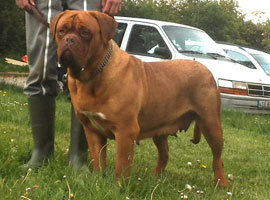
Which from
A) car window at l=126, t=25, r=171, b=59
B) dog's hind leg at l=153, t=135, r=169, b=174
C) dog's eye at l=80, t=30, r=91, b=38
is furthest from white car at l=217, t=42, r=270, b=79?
dog's eye at l=80, t=30, r=91, b=38

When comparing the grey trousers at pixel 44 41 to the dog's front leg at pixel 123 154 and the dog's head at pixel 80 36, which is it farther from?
the dog's front leg at pixel 123 154

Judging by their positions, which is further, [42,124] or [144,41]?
[144,41]

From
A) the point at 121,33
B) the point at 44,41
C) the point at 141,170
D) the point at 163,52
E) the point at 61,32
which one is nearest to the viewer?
the point at 61,32

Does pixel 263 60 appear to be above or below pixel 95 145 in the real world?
below

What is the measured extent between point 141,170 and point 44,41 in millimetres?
1365

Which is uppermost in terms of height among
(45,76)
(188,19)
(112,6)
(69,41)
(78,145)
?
(112,6)

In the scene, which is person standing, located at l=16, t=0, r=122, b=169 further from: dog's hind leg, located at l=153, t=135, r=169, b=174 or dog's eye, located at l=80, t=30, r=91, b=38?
dog's hind leg, located at l=153, t=135, r=169, b=174

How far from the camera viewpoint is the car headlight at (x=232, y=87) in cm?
930

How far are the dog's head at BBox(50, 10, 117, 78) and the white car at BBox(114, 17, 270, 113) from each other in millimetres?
5764

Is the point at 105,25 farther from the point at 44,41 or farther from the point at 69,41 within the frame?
the point at 44,41

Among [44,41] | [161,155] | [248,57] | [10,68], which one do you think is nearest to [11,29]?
[10,68]

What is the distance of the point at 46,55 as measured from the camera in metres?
3.87

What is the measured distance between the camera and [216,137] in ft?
13.9

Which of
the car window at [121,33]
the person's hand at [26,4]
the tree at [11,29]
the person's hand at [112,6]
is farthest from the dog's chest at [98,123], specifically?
the tree at [11,29]
